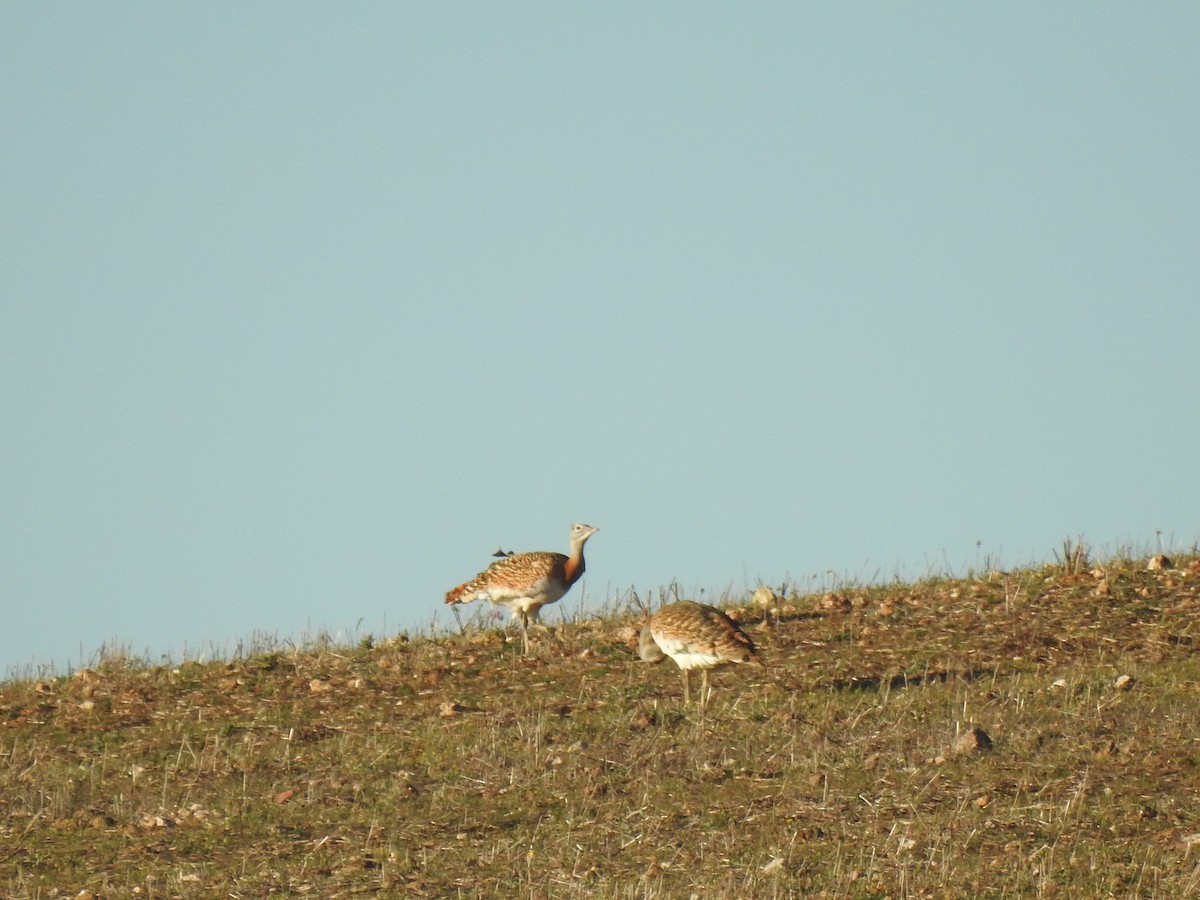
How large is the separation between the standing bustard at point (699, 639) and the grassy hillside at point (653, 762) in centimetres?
41

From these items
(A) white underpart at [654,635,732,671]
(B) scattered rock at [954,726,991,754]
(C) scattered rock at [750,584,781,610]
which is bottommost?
(B) scattered rock at [954,726,991,754]

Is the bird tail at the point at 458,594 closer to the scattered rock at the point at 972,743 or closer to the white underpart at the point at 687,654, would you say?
the white underpart at the point at 687,654

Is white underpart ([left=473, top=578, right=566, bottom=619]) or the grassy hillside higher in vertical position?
white underpart ([left=473, top=578, right=566, bottom=619])

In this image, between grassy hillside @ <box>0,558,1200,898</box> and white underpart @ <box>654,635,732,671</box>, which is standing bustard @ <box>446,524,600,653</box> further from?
white underpart @ <box>654,635,732,671</box>

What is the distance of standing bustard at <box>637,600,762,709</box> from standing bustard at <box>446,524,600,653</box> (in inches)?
120

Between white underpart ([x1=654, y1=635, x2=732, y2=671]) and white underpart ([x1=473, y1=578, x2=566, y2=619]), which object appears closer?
white underpart ([x1=654, y1=635, x2=732, y2=671])

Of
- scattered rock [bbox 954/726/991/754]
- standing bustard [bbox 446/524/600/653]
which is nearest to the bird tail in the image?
standing bustard [bbox 446/524/600/653]

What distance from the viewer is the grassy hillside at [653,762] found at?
10859mm

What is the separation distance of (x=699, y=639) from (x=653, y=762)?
1.41 metres

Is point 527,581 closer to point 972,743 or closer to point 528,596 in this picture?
point 528,596

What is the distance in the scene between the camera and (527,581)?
17500 mm

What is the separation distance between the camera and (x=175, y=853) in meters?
11.7

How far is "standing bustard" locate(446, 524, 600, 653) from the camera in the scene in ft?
57.4

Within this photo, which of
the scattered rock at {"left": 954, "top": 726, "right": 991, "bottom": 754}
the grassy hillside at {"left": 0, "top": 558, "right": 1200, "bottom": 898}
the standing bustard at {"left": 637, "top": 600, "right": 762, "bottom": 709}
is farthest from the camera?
the standing bustard at {"left": 637, "top": 600, "right": 762, "bottom": 709}
